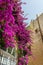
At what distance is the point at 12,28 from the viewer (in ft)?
16.9

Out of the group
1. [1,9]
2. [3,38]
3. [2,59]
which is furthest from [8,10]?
[2,59]

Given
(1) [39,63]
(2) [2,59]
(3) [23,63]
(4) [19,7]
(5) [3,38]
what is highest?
(4) [19,7]

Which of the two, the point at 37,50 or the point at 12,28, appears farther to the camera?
the point at 37,50

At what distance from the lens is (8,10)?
501cm

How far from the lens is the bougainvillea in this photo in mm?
4859

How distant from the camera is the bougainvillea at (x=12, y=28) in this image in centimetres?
486

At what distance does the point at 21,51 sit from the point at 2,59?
5.64 ft

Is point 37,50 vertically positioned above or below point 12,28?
below

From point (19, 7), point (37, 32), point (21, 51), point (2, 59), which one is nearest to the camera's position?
point (2, 59)

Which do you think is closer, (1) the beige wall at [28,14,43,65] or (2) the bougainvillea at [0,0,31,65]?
(2) the bougainvillea at [0,0,31,65]

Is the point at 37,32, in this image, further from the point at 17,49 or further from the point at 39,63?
the point at 17,49

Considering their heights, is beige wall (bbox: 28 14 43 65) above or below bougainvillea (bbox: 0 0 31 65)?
below

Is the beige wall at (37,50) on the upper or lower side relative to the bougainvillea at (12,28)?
lower

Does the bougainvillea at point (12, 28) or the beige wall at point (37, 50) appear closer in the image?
the bougainvillea at point (12, 28)
